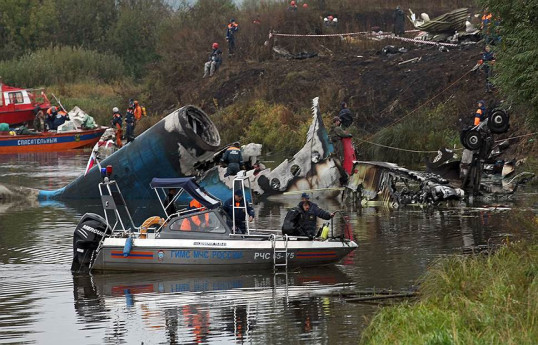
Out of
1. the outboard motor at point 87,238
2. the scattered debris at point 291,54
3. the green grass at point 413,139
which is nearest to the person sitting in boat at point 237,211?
the outboard motor at point 87,238

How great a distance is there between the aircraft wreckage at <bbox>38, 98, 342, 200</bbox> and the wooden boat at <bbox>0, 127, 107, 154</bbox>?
19.1 metres

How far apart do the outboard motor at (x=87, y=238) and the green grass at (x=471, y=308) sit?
24.0 feet

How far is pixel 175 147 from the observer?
3225cm

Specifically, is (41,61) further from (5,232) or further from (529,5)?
(529,5)

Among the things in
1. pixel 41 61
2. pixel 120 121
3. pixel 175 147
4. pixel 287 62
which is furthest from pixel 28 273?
pixel 41 61

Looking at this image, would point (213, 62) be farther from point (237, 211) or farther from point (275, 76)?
point (237, 211)

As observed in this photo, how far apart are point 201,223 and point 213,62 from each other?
129 ft

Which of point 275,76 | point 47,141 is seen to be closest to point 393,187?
point 275,76

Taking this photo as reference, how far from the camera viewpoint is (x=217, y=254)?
20.8m

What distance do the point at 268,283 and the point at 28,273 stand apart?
17.8 ft

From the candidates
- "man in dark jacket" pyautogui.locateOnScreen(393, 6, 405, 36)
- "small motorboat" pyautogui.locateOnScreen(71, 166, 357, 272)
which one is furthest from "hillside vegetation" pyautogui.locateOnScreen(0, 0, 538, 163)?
"small motorboat" pyautogui.locateOnScreen(71, 166, 357, 272)

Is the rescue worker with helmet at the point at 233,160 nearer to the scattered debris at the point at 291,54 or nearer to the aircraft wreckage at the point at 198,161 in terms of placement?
the aircraft wreckage at the point at 198,161

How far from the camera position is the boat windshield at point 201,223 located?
2075 cm

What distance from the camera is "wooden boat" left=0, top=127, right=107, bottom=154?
51750 millimetres
